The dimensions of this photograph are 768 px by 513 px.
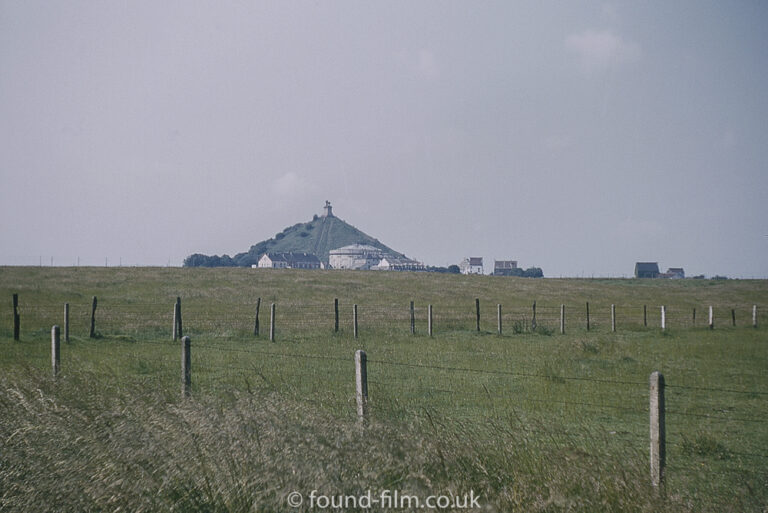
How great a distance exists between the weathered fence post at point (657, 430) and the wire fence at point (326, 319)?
75.5ft

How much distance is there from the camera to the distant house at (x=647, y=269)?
176 meters

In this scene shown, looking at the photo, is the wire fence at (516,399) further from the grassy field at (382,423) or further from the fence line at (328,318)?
the fence line at (328,318)

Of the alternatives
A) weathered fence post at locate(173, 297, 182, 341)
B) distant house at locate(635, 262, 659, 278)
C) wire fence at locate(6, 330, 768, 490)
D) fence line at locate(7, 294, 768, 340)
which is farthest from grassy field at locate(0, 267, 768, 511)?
distant house at locate(635, 262, 659, 278)

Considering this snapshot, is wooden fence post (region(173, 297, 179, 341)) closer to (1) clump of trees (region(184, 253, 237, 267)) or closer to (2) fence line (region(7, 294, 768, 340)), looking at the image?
(2) fence line (region(7, 294, 768, 340))

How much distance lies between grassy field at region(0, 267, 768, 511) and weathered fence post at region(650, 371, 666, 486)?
20 cm

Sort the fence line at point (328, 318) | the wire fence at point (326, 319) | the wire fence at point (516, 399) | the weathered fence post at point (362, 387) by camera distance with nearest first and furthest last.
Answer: the weathered fence post at point (362, 387)
the wire fence at point (516, 399)
the wire fence at point (326, 319)
the fence line at point (328, 318)

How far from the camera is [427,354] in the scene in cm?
2281

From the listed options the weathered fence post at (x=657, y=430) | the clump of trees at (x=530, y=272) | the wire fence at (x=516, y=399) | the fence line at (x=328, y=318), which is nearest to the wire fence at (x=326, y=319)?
the fence line at (x=328, y=318)

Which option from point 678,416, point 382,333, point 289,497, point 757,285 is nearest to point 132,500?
point 289,497

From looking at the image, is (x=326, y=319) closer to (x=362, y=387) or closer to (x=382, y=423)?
(x=362, y=387)

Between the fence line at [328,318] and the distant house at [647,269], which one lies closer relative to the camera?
the fence line at [328,318]

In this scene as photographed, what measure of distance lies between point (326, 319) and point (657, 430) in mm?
33126

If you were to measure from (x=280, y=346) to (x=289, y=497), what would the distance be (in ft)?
65.2

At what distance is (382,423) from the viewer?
699cm
